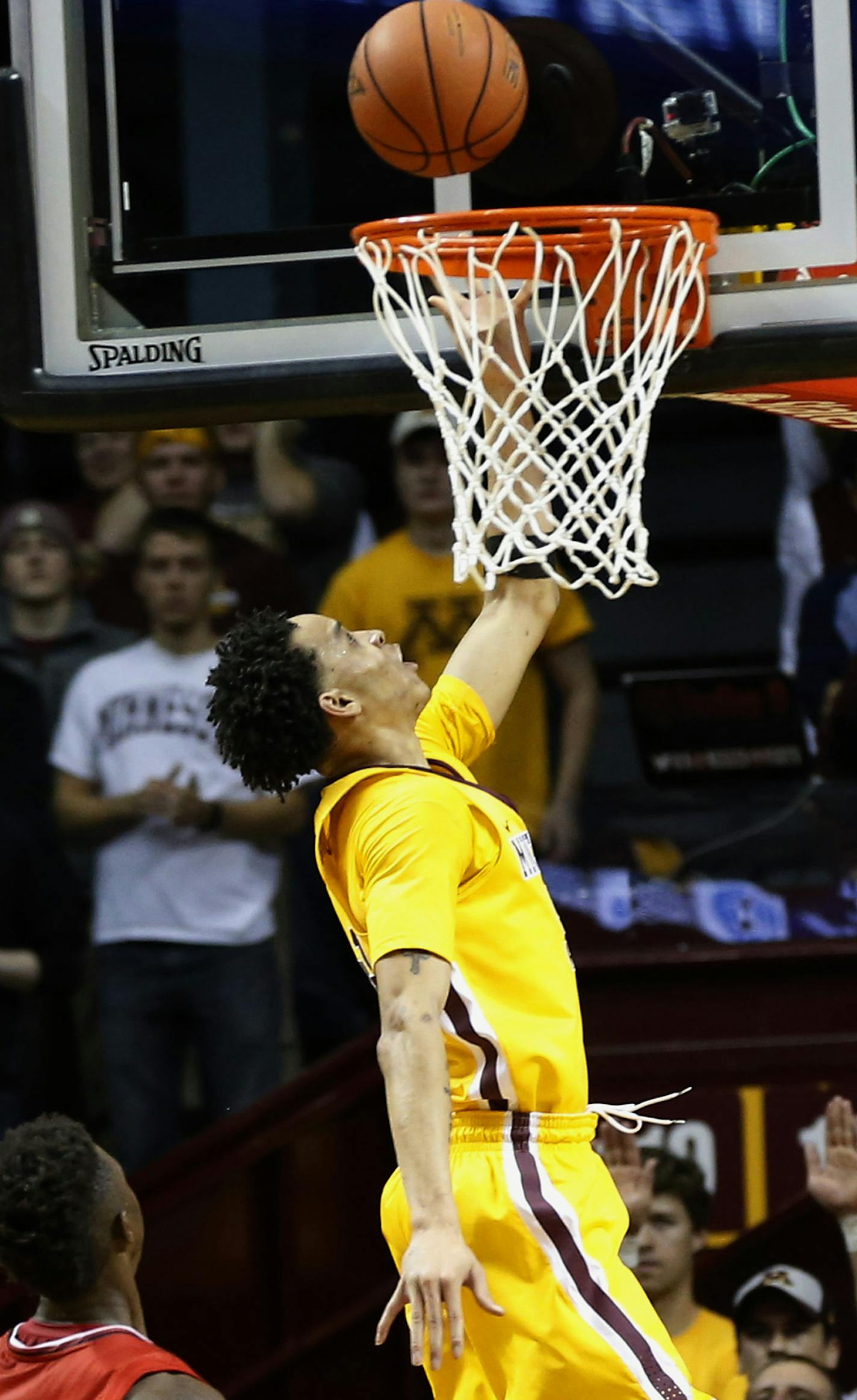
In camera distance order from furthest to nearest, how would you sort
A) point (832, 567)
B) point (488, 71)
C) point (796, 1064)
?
point (832, 567) → point (796, 1064) → point (488, 71)

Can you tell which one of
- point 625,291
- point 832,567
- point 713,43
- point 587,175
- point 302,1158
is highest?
point 713,43

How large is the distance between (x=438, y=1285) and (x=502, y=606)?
1437 millimetres

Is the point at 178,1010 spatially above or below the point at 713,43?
below

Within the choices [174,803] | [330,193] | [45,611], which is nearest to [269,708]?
[330,193]

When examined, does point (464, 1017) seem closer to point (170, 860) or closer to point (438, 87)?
point (438, 87)

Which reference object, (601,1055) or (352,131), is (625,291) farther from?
(601,1055)

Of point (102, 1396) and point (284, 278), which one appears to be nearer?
point (102, 1396)

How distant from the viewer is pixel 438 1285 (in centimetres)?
278

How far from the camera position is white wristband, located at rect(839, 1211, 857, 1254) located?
4.93m

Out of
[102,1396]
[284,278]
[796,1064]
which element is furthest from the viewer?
[796,1064]

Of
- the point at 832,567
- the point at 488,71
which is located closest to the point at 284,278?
the point at 488,71

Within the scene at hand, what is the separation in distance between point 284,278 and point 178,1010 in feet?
8.19

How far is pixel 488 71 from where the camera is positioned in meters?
3.74

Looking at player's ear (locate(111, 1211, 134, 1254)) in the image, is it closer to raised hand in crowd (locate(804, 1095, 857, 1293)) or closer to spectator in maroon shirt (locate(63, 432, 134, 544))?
raised hand in crowd (locate(804, 1095, 857, 1293))
